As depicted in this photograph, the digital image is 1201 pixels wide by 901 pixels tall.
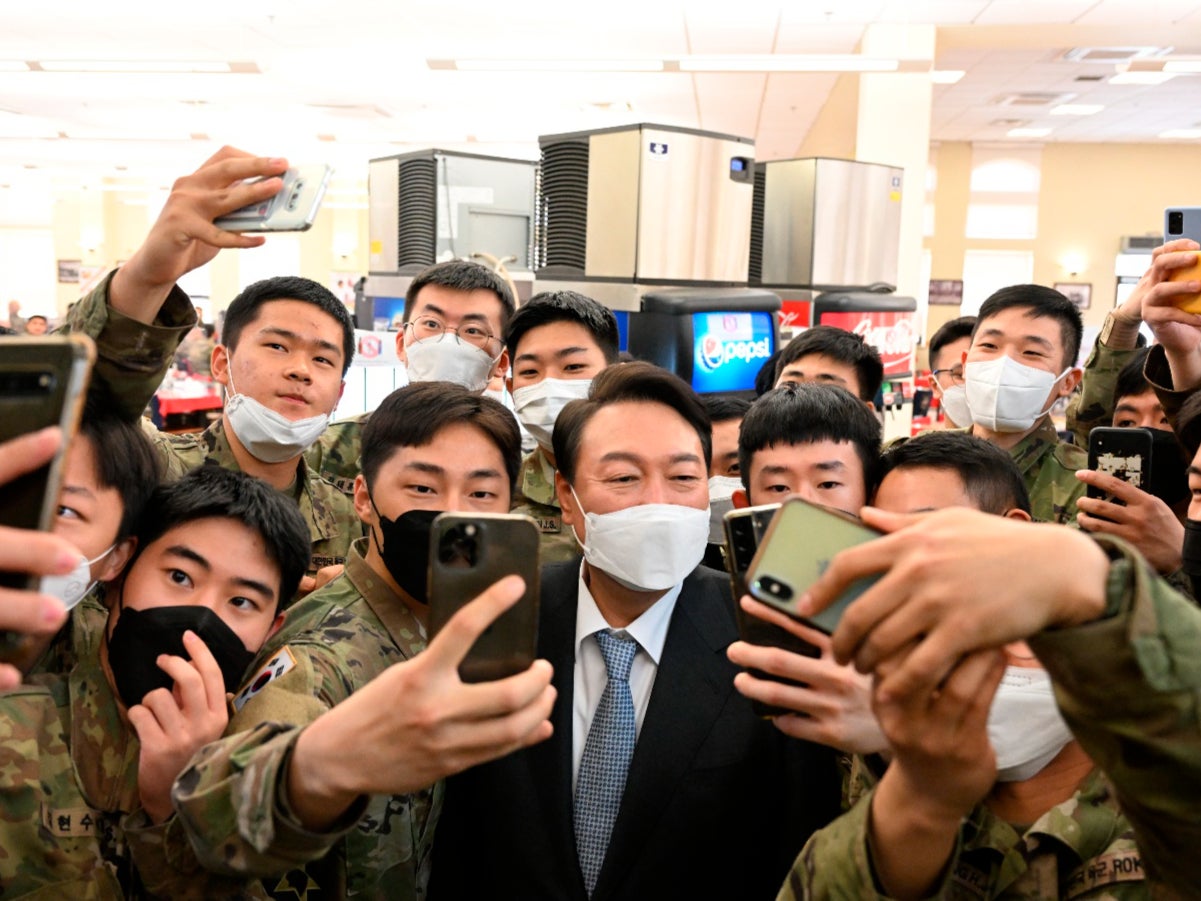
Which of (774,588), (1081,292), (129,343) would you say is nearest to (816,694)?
(774,588)

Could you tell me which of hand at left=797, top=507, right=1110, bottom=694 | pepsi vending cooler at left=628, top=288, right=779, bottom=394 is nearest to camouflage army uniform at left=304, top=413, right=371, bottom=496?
pepsi vending cooler at left=628, top=288, right=779, bottom=394

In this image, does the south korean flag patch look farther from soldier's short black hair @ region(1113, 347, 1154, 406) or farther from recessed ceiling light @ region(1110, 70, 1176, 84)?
recessed ceiling light @ region(1110, 70, 1176, 84)

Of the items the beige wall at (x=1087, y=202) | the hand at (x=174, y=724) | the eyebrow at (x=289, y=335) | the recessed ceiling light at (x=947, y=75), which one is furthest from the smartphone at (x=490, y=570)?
the beige wall at (x=1087, y=202)

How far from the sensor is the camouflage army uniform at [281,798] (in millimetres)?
1002

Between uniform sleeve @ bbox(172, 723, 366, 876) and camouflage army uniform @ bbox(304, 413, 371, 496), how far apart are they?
2261 millimetres

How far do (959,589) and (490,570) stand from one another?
411 millimetres

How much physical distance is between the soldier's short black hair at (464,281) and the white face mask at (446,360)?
13cm

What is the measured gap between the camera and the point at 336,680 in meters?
1.46

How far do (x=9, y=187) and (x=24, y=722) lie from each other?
84.3 ft

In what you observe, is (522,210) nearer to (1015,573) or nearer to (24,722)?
(24,722)

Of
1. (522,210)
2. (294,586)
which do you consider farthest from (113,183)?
(294,586)

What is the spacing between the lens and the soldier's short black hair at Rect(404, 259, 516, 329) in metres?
3.23

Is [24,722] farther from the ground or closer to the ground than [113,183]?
closer to the ground

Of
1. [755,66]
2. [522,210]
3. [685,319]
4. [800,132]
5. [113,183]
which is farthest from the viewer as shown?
[113,183]
